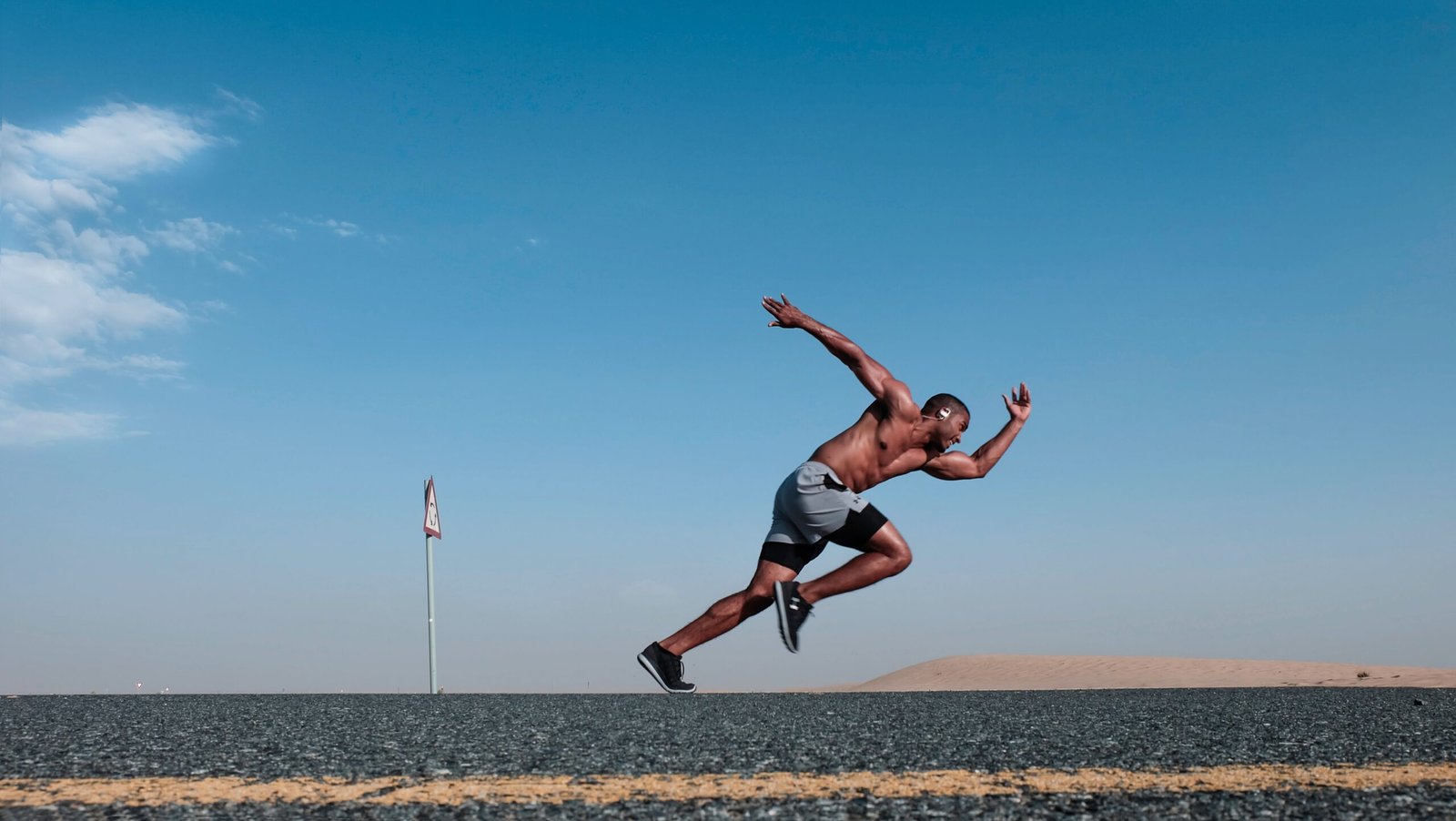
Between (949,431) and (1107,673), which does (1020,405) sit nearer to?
(949,431)

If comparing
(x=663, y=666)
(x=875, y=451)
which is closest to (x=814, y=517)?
(x=875, y=451)

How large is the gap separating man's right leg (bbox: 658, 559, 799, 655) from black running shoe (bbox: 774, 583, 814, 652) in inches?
7.2

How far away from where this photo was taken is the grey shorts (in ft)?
21.0

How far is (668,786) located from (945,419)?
4048 millimetres

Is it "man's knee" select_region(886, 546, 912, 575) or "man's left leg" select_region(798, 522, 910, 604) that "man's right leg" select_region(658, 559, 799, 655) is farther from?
"man's knee" select_region(886, 546, 912, 575)

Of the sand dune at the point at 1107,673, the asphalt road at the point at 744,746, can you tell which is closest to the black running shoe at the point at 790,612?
the asphalt road at the point at 744,746

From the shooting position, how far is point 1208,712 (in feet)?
17.5

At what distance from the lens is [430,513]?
1167cm

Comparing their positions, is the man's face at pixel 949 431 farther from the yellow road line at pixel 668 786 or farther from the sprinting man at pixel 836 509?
the yellow road line at pixel 668 786

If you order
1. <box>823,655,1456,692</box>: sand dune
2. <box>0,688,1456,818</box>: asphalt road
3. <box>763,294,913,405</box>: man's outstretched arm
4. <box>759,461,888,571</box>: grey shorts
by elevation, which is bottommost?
<box>823,655,1456,692</box>: sand dune

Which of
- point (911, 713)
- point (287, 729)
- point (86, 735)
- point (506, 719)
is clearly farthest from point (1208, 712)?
point (86, 735)

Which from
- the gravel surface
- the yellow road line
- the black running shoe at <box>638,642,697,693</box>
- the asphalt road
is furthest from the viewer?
the black running shoe at <box>638,642,697,693</box>

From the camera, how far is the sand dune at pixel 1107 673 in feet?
63.3

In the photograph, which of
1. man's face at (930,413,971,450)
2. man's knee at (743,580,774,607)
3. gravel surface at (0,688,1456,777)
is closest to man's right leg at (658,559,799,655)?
man's knee at (743,580,774,607)
